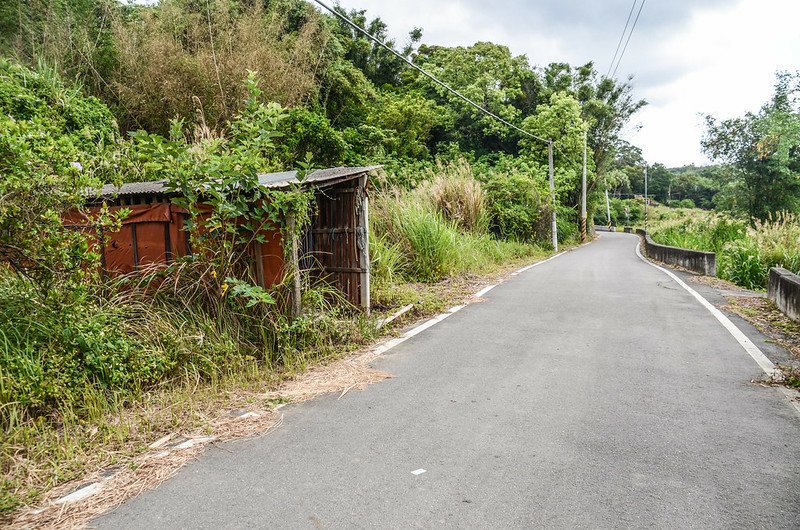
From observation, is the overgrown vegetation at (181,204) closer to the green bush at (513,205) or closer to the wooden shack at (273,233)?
the green bush at (513,205)

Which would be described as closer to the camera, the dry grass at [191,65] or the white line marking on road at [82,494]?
the white line marking on road at [82,494]

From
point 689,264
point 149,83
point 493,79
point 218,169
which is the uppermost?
point 493,79

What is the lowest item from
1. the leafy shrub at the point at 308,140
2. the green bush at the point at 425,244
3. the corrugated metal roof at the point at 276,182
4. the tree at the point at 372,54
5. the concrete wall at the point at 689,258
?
the concrete wall at the point at 689,258

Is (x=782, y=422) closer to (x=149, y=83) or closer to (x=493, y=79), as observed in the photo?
(x=149, y=83)

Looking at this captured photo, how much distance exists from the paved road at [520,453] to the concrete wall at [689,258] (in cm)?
993

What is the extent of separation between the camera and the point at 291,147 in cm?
1330

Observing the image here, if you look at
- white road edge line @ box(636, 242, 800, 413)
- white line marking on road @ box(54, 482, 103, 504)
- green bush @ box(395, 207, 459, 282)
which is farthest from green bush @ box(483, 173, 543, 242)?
white line marking on road @ box(54, 482, 103, 504)

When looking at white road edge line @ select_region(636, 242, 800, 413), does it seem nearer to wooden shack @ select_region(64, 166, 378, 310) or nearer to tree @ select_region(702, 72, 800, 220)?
wooden shack @ select_region(64, 166, 378, 310)

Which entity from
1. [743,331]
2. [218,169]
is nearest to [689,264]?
[743,331]

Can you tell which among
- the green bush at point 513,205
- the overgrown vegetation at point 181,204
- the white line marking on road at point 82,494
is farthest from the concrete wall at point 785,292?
Result: the green bush at point 513,205

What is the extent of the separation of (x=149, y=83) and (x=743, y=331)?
518 inches

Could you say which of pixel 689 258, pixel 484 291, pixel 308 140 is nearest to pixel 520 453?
pixel 484 291

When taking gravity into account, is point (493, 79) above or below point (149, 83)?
above

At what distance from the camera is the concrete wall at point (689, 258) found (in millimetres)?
14859
